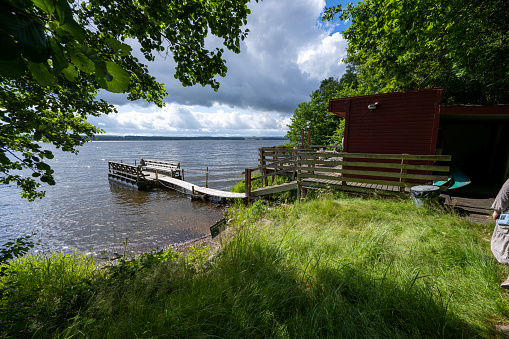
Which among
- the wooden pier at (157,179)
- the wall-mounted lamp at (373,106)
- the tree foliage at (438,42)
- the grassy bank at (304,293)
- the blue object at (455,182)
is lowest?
the wooden pier at (157,179)

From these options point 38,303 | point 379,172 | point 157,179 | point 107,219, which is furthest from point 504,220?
point 157,179

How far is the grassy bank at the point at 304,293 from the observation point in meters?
1.88

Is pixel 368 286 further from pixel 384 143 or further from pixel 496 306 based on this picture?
pixel 384 143

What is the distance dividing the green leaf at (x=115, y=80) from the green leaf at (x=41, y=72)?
21 centimetres

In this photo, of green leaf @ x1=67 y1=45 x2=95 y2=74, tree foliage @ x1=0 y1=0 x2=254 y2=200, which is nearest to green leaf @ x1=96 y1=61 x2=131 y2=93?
green leaf @ x1=67 y1=45 x2=95 y2=74

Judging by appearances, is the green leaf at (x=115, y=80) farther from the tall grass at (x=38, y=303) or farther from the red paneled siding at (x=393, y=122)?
the red paneled siding at (x=393, y=122)

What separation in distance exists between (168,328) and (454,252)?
13.3 ft

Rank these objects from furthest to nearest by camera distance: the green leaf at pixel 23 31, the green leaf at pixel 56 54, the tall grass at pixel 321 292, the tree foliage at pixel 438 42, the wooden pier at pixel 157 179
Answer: the wooden pier at pixel 157 179 < the tree foliage at pixel 438 42 < the tall grass at pixel 321 292 < the green leaf at pixel 56 54 < the green leaf at pixel 23 31

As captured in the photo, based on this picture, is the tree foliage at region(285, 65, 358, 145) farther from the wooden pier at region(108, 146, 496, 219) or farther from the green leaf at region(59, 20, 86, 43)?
the green leaf at region(59, 20, 86, 43)

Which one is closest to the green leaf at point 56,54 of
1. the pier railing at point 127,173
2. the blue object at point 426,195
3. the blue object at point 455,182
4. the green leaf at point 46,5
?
the green leaf at point 46,5

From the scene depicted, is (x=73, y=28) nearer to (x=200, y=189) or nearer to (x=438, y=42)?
(x=438, y=42)

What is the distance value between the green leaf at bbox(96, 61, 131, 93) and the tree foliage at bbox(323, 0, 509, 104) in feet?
27.4

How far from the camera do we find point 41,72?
898 millimetres

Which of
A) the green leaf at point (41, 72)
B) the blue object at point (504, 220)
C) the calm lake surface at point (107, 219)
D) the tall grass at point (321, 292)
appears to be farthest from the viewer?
the calm lake surface at point (107, 219)
